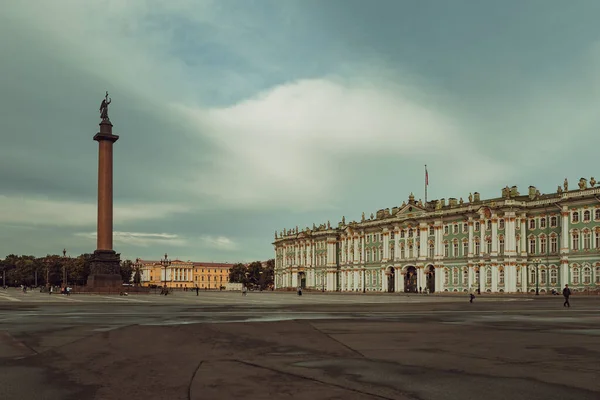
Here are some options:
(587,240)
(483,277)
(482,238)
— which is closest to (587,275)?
(587,240)

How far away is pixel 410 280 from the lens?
120438 mm

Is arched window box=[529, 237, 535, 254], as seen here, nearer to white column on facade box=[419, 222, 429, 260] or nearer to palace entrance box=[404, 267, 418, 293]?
white column on facade box=[419, 222, 429, 260]

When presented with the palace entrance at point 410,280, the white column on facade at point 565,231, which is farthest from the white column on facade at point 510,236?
the palace entrance at point 410,280

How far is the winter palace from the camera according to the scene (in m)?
89.2

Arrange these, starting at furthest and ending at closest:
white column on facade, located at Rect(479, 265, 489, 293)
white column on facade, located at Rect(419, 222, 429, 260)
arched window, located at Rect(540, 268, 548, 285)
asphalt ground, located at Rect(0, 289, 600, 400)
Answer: white column on facade, located at Rect(419, 222, 429, 260) < white column on facade, located at Rect(479, 265, 489, 293) < arched window, located at Rect(540, 268, 548, 285) < asphalt ground, located at Rect(0, 289, 600, 400)

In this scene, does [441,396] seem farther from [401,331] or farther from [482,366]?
[401,331]

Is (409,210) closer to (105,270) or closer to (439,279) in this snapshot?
(439,279)

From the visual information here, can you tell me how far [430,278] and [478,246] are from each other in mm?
14489

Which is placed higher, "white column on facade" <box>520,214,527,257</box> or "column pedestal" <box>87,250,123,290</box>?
"white column on facade" <box>520,214,527,257</box>

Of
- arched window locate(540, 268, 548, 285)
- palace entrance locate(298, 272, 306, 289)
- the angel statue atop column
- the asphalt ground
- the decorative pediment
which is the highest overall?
the angel statue atop column

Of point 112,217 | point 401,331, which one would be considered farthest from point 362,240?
point 401,331

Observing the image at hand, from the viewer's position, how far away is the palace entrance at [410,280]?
118806 millimetres

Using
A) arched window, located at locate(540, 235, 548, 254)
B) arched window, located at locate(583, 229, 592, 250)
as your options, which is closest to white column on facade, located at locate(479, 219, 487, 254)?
arched window, located at locate(540, 235, 548, 254)

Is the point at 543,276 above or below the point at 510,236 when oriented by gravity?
below
